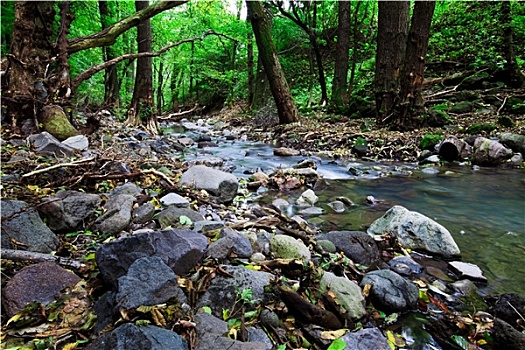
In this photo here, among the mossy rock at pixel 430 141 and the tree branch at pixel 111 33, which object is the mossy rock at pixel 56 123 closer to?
the tree branch at pixel 111 33

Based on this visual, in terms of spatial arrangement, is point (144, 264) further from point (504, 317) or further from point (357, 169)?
point (357, 169)

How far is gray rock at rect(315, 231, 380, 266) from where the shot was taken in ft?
8.20

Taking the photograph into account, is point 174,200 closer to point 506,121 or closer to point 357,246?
point 357,246

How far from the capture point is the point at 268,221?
2857 millimetres

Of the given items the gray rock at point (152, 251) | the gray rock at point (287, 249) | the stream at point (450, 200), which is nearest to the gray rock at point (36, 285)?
the gray rock at point (152, 251)

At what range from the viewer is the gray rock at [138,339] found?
1173 millimetres

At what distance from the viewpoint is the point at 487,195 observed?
14.9ft

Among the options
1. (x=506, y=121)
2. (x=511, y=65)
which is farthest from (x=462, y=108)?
(x=511, y=65)

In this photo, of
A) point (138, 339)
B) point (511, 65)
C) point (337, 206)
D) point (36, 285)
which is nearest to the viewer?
point (138, 339)

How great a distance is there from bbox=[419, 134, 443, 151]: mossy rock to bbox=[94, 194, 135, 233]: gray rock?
6.23 metres

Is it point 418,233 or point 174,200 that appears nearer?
point 418,233

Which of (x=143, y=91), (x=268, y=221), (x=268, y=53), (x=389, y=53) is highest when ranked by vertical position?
(x=268, y=53)

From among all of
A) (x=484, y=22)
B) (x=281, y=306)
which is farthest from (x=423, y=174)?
(x=484, y=22)

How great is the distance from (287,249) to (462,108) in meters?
8.63
